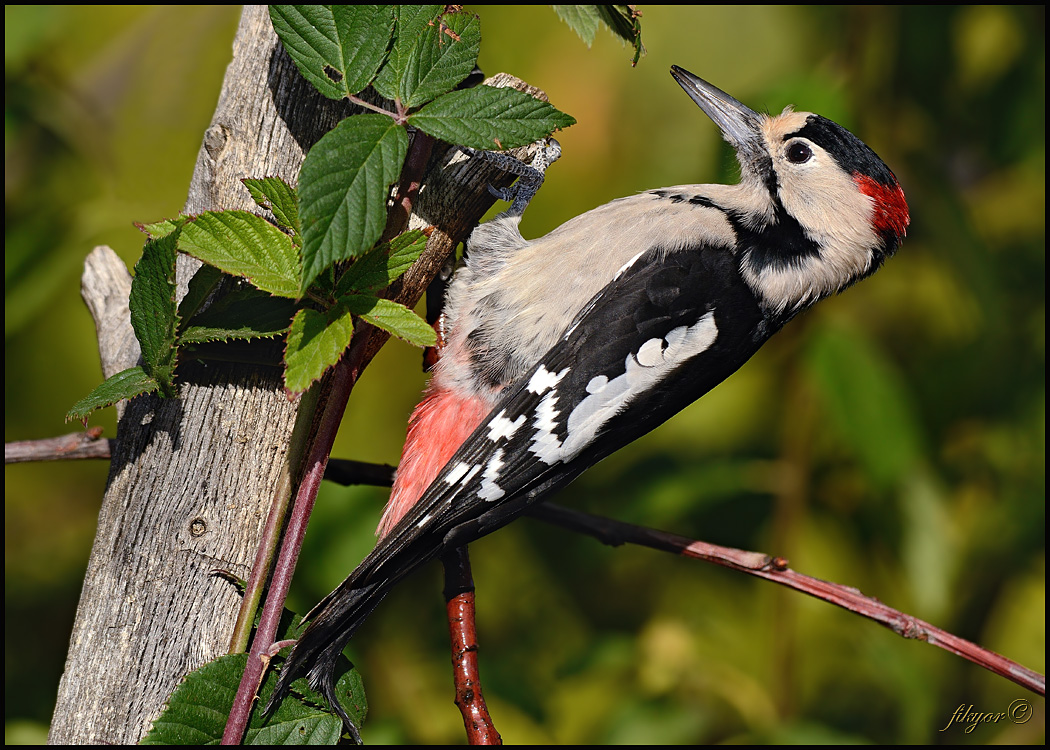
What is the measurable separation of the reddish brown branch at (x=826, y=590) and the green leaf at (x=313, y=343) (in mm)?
624

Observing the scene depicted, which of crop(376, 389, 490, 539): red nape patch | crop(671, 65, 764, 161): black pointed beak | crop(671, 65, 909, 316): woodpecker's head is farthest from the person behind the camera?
crop(671, 65, 764, 161): black pointed beak

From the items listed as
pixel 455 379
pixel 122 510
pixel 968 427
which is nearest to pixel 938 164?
pixel 968 427

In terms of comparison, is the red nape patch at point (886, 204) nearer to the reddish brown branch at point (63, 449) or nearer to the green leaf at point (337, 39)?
the green leaf at point (337, 39)

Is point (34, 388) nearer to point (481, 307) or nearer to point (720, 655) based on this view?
point (481, 307)

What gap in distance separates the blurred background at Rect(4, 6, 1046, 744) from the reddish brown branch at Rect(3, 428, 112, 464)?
461 millimetres

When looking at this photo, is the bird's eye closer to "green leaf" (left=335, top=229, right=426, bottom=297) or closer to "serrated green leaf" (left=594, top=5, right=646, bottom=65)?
"serrated green leaf" (left=594, top=5, right=646, bottom=65)

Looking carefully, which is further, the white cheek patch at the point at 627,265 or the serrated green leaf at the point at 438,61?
the white cheek patch at the point at 627,265

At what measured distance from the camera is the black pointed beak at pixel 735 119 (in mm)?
1724

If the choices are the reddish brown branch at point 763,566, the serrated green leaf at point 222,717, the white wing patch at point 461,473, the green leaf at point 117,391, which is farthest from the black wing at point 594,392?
the green leaf at point 117,391

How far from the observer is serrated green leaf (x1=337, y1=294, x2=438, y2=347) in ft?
3.02

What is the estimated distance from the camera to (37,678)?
5.98 ft

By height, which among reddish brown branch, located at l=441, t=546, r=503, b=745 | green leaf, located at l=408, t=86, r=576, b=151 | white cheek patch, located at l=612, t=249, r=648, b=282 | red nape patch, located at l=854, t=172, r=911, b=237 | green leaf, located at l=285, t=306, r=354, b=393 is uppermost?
red nape patch, located at l=854, t=172, r=911, b=237

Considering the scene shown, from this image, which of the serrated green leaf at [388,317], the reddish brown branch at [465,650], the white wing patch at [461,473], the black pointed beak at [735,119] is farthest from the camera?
the black pointed beak at [735,119]

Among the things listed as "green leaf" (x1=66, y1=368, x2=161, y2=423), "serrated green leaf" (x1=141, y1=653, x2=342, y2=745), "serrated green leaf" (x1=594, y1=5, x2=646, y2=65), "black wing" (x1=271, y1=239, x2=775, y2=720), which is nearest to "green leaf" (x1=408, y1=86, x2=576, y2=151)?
"serrated green leaf" (x1=594, y1=5, x2=646, y2=65)
